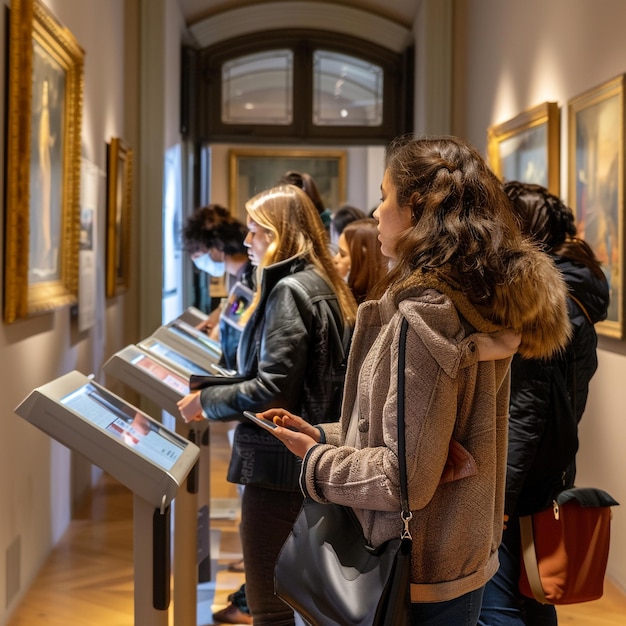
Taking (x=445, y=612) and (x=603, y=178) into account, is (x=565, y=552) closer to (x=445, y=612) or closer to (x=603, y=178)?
(x=445, y=612)

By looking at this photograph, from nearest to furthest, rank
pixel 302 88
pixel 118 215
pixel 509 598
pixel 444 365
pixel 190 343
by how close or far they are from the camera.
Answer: pixel 444 365 < pixel 509 598 < pixel 190 343 < pixel 118 215 < pixel 302 88

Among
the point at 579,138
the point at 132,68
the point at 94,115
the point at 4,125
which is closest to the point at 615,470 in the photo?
the point at 579,138

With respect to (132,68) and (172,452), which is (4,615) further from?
(132,68)

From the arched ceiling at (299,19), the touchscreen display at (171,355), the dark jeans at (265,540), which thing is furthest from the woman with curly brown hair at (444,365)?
the arched ceiling at (299,19)

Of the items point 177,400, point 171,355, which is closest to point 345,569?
point 177,400

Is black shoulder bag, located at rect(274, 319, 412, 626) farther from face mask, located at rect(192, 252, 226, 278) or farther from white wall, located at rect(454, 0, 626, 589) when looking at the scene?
face mask, located at rect(192, 252, 226, 278)

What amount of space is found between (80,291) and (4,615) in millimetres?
2438

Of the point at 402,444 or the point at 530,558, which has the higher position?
the point at 402,444

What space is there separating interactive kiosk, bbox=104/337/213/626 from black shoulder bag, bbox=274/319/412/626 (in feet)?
5.08

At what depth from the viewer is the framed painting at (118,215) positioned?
7.98m

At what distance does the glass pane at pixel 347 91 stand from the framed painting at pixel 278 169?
3595 mm

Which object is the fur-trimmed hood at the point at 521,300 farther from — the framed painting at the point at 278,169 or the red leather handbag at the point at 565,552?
the framed painting at the point at 278,169

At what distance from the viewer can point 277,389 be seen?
315cm

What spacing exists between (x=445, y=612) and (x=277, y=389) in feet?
4.22
